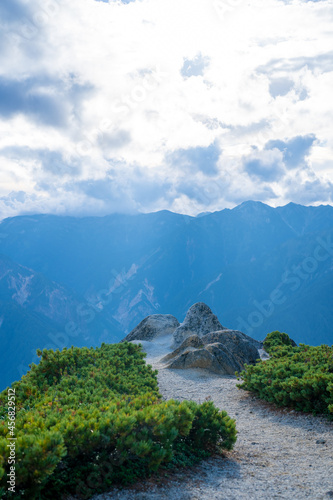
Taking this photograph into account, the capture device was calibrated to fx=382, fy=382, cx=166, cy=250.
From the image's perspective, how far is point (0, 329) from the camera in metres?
178

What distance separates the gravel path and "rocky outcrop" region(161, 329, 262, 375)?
19.5ft

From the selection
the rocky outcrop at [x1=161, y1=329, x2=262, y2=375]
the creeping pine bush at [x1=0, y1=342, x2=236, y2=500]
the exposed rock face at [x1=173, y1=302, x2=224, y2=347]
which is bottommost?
the creeping pine bush at [x1=0, y1=342, x2=236, y2=500]

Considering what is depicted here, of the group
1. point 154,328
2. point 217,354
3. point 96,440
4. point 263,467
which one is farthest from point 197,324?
point 96,440

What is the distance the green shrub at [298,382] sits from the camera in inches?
435

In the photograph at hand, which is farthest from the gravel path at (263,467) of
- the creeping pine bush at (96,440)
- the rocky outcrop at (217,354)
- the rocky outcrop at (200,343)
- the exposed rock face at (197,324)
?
the exposed rock face at (197,324)

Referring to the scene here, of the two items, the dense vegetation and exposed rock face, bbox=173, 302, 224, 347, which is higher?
exposed rock face, bbox=173, 302, 224, 347

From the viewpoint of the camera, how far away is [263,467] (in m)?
7.87

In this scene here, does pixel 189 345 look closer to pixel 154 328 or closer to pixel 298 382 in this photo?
pixel 154 328

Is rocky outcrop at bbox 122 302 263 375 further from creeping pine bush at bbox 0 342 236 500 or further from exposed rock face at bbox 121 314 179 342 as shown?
creeping pine bush at bbox 0 342 236 500

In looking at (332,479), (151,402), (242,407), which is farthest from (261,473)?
(242,407)

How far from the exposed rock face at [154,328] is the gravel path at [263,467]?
773 inches

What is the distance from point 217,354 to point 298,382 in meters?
8.72

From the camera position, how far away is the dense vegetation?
11055mm

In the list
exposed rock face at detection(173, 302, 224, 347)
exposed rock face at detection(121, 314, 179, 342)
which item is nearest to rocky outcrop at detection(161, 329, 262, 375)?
exposed rock face at detection(173, 302, 224, 347)
